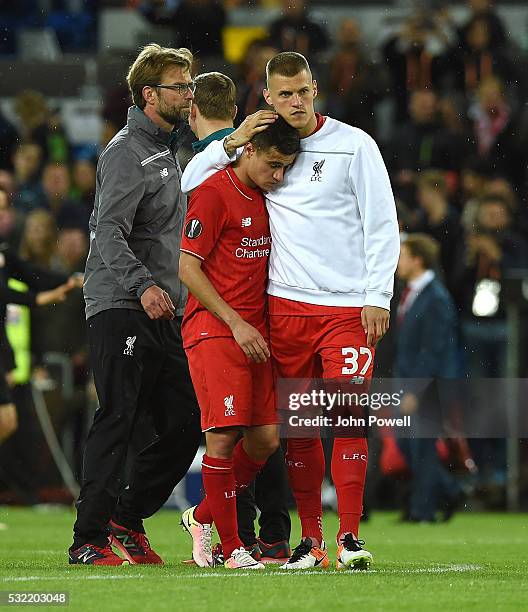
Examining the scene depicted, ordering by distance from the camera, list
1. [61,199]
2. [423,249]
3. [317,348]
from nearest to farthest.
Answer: [317,348] → [423,249] → [61,199]

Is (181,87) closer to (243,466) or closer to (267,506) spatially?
(243,466)

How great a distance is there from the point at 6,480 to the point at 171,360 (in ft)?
20.8

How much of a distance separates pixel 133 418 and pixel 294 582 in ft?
4.58

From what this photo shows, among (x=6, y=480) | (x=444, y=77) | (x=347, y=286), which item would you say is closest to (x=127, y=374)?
(x=347, y=286)

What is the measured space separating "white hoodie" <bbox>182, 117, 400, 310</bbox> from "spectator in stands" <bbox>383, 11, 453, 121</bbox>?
9.30 m

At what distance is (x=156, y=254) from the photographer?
701 cm

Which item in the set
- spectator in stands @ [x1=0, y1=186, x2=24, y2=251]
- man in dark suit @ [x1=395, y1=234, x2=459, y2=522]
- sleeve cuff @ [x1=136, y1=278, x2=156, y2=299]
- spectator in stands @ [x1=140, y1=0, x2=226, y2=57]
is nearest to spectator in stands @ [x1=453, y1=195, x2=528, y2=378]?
man in dark suit @ [x1=395, y1=234, x2=459, y2=522]

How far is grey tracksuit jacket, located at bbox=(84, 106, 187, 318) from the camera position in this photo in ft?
22.2

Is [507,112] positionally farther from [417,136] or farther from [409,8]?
[409,8]

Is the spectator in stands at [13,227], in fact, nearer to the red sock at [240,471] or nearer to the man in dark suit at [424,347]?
the man in dark suit at [424,347]

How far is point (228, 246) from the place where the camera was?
21.4 ft

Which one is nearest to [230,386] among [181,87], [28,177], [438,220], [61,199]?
[181,87]

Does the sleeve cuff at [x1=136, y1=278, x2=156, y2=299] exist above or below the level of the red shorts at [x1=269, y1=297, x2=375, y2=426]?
above

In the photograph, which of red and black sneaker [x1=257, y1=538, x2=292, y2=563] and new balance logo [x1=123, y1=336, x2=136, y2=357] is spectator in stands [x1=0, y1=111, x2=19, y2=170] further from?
red and black sneaker [x1=257, y1=538, x2=292, y2=563]
